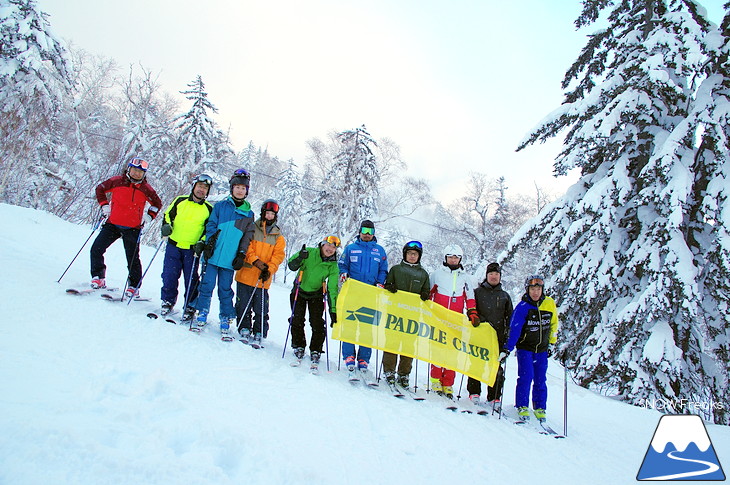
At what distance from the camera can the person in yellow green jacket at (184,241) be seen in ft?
18.6

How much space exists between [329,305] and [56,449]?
11.8 ft

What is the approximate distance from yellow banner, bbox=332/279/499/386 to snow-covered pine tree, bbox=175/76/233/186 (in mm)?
21819

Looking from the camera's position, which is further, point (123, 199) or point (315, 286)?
point (123, 199)

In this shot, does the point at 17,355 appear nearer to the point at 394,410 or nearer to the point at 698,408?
the point at 394,410

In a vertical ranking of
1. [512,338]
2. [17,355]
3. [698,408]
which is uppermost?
[512,338]

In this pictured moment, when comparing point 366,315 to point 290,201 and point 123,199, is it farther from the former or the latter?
point 290,201

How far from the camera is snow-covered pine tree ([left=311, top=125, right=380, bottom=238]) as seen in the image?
24.6m

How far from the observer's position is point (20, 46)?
14.5m

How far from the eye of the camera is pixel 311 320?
Result: 573 centimetres

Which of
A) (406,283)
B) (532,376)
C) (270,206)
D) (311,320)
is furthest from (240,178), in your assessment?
(532,376)

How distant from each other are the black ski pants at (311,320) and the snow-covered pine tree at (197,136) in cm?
2138

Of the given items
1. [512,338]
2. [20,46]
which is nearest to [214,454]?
[512,338]

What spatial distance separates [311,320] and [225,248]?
168cm

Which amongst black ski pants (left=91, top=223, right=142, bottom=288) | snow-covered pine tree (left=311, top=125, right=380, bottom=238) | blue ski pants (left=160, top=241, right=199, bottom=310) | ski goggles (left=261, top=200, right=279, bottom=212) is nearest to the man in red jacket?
black ski pants (left=91, top=223, right=142, bottom=288)
